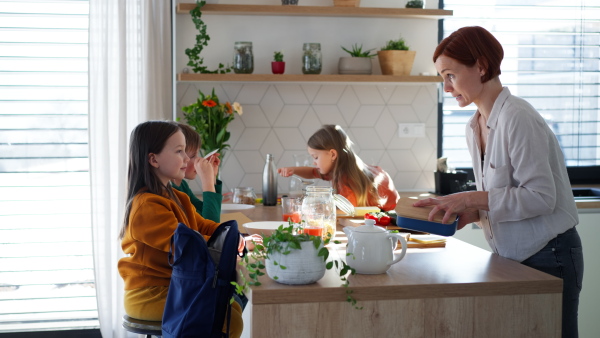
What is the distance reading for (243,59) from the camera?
3.76m

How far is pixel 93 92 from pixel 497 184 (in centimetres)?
237

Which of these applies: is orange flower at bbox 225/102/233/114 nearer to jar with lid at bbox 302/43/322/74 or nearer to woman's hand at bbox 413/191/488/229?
jar with lid at bbox 302/43/322/74

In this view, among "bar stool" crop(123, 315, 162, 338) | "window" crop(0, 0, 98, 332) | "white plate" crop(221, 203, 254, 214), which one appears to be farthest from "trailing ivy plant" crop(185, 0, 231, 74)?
"bar stool" crop(123, 315, 162, 338)

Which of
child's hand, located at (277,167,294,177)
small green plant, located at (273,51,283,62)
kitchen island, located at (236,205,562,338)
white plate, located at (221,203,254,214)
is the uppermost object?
small green plant, located at (273,51,283,62)

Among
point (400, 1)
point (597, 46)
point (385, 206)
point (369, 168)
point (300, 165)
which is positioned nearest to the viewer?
point (385, 206)

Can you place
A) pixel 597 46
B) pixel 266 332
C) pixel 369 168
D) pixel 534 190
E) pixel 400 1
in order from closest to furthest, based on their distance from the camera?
1. pixel 266 332
2. pixel 534 190
3. pixel 369 168
4. pixel 400 1
5. pixel 597 46

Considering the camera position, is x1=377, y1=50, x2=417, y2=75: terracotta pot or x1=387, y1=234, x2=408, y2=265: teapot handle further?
x1=377, y1=50, x2=417, y2=75: terracotta pot

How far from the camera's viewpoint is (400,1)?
409 centimetres

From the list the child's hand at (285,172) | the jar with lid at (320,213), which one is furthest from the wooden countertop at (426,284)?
the child's hand at (285,172)

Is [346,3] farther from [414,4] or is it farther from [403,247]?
[403,247]

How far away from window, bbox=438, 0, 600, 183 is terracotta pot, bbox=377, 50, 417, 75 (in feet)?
1.45

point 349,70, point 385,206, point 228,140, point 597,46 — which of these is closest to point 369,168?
point 385,206

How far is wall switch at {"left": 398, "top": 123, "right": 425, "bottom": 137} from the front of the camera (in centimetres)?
411

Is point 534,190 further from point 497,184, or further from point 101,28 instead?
point 101,28
